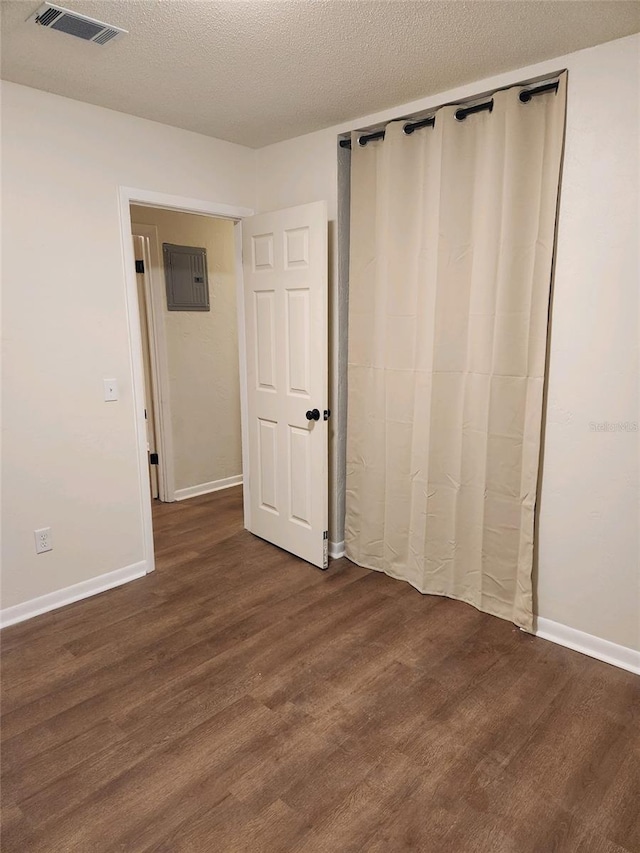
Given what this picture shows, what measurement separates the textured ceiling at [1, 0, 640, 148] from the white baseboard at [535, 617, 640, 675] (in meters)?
2.42

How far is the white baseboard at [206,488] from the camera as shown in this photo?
174 inches

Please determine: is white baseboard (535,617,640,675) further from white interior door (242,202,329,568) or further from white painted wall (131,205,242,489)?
white painted wall (131,205,242,489)

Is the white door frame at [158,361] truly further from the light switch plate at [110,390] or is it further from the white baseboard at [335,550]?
the white baseboard at [335,550]

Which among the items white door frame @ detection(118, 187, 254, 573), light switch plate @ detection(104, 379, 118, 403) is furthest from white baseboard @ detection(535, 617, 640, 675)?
light switch plate @ detection(104, 379, 118, 403)

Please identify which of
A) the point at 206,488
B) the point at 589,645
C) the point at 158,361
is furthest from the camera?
the point at 206,488

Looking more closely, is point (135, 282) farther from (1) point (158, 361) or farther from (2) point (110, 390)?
(1) point (158, 361)

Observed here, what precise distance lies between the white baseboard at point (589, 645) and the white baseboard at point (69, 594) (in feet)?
7.28

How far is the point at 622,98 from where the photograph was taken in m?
1.97

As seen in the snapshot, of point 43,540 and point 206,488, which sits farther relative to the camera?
point 206,488

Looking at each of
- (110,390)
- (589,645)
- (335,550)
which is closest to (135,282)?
(110,390)

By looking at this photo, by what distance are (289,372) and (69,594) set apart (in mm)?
1724

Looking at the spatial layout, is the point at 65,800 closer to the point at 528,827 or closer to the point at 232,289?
the point at 528,827

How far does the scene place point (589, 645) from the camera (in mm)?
2326

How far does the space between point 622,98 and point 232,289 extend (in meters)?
3.23
